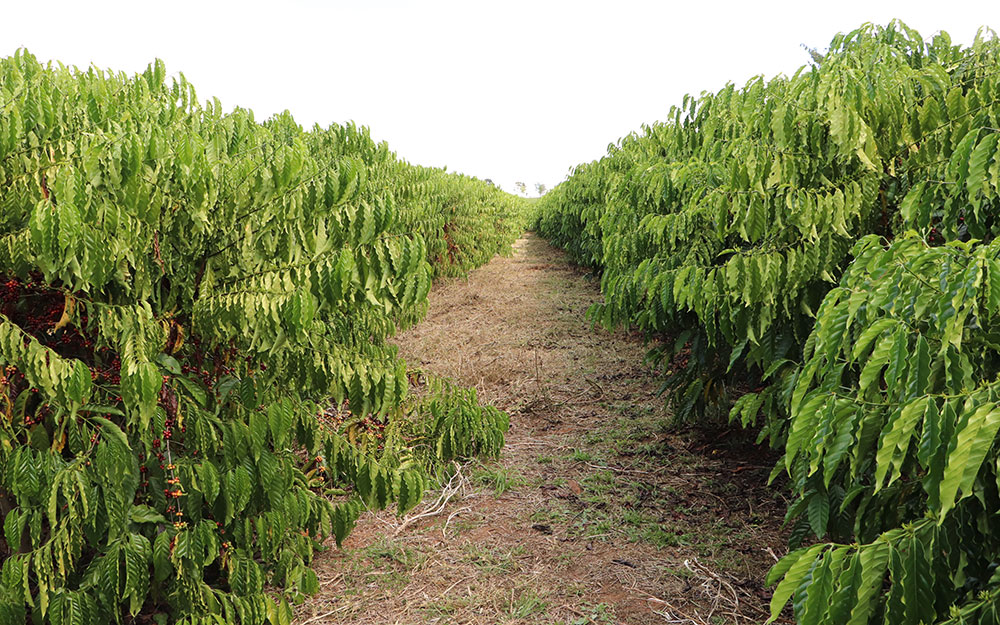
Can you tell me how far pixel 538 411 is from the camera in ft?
21.2

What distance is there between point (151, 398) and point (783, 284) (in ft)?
8.86

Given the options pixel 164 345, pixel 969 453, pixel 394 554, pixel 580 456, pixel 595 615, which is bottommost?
pixel 595 615

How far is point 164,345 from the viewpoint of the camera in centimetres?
265

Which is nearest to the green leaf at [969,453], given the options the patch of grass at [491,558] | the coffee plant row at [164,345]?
the coffee plant row at [164,345]

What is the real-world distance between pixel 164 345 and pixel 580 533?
2674 millimetres

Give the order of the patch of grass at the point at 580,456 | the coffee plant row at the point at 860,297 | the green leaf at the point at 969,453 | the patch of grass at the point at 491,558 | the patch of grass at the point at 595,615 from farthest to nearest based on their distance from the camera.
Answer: the patch of grass at the point at 580,456, the patch of grass at the point at 491,558, the patch of grass at the point at 595,615, the coffee plant row at the point at 860,297, the green leaf at the point at 969,453

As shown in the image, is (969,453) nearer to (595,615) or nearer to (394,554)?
(595,615)

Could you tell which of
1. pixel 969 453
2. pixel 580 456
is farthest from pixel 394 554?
pixel 969 453

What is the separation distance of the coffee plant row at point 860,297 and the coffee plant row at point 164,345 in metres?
1.60

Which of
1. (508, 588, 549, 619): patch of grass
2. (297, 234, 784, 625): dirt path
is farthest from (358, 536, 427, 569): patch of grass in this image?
(508, 588, 549, 619): patch of grass

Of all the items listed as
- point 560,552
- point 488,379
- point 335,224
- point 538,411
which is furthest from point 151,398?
point 488,379

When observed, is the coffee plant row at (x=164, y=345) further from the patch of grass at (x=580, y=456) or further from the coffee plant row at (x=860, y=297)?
the patch of grass at (x=580, y=456)

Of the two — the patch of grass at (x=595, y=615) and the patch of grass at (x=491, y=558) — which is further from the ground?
the patch of grass at (x=491, y=558)

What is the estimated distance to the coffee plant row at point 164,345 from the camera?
2297 mm
